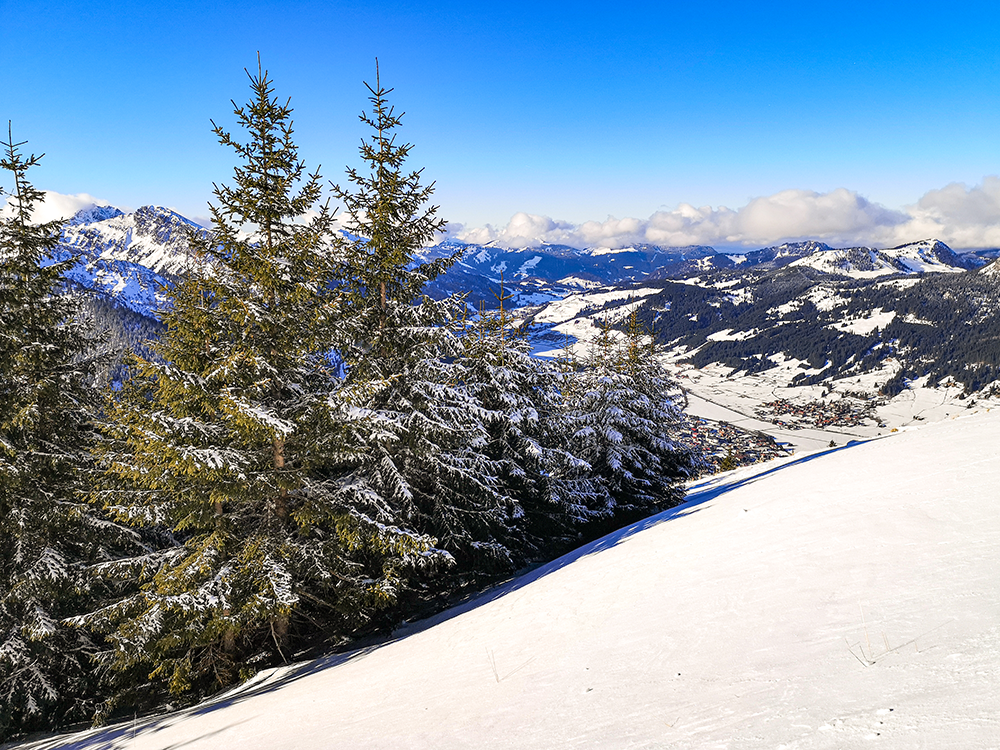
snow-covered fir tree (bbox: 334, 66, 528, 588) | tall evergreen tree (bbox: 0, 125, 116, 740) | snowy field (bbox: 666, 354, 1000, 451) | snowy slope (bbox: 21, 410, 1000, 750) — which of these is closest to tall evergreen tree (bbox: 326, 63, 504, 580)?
snow-covered fir tree (bbox: 334, 66, 528, 588)

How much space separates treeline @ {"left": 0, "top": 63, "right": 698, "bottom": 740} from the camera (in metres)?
9.01

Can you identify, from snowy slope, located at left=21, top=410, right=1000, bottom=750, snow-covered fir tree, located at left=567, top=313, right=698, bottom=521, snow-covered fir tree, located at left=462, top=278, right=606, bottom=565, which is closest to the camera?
snowy slope, located at left=21, top=410, right=1000, bottom=750

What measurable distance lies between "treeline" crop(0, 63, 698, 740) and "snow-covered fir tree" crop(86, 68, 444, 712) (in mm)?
46

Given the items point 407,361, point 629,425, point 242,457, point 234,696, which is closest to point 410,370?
point 407,361

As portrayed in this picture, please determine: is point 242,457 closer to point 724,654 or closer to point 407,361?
point 407,361

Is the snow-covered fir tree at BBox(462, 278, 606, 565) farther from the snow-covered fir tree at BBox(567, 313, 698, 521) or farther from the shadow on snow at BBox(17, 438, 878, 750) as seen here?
the shadow on snow at BBox(17, 438, 878, 750)

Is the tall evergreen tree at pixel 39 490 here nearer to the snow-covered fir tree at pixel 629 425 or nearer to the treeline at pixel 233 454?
the treeline at pixel 233 454

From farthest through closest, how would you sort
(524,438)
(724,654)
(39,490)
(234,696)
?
(524,438) < (39,490) < (234,696) < (724,654)

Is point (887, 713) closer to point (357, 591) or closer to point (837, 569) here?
point (837, 569)

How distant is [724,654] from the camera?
14.8ft

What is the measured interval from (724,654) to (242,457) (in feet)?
27.4

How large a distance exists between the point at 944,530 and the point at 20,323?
16.8 metres

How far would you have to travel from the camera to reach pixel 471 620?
9172 millimetres

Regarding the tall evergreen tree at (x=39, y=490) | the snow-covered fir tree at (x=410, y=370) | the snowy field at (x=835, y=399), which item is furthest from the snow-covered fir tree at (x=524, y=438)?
the snowy field at (x=835, y=399)
